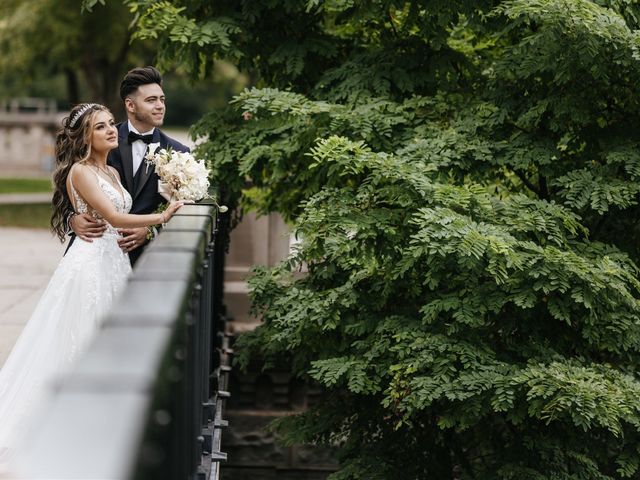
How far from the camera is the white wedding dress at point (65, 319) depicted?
17.3 feet

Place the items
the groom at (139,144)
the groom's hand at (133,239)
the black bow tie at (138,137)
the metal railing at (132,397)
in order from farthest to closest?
the black bow tie at (138,137), the groom at (139,144), the groom's hand at (133,239), the metal railing at (132,397)

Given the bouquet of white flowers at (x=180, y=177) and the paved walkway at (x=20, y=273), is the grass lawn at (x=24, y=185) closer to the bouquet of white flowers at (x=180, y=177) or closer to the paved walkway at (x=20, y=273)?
the paved walkway at (x=20, y=273)

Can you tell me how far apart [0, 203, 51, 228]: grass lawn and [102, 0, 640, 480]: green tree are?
388 inches

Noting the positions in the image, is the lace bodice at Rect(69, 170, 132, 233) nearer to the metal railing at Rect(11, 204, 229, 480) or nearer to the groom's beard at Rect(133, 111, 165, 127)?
the groom's beard at Rect(133, 111, 165, 127)

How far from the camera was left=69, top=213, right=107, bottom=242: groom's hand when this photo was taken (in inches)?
217

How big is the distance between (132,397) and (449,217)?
433 cm

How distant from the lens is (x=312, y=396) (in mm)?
10172

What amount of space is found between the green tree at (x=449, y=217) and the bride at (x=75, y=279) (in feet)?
4.59

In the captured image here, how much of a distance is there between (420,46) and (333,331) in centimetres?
231

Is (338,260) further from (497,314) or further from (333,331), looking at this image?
(497,314)

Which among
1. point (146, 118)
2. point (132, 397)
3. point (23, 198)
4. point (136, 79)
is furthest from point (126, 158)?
point (23, 198)

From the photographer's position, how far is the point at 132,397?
62.3 inches

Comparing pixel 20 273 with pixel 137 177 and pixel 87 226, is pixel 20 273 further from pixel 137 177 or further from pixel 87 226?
pixel 87 226

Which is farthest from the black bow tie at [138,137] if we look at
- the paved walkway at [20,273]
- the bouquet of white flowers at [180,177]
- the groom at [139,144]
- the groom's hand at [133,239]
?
the paved walkway at [20,273]
